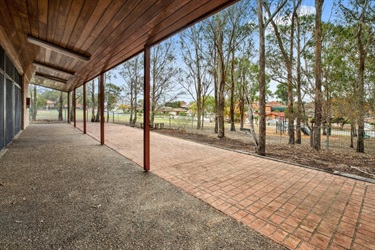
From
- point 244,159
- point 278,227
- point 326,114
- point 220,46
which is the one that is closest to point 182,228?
point 278,227

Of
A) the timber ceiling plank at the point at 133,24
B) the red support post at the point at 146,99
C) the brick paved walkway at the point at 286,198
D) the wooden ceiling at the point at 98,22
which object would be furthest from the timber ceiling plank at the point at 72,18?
the brick paved walkway at the point at 286,198

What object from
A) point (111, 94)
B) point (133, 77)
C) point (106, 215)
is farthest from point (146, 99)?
point (111, 94)

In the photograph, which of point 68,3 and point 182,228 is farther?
point 68,3

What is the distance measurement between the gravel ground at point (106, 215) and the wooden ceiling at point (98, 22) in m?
2.49

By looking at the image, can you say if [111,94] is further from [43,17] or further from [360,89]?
[360,89]

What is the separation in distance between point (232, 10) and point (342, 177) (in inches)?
361

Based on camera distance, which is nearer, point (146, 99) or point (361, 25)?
point (146, 99)

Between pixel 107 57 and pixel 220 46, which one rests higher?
pixel 220 46

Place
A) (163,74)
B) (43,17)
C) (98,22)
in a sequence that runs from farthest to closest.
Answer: (163,74) → (43,17) → (98,22)

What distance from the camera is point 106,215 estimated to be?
82.8 inches

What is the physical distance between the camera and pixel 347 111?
6480 millimetres

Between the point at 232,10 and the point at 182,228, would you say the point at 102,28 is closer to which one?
the point at 182,228

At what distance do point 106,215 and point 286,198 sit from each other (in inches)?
94.1

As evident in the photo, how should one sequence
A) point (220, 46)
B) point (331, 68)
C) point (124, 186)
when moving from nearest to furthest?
point (124, 186) → point (331, 68) → point (220, 46)
